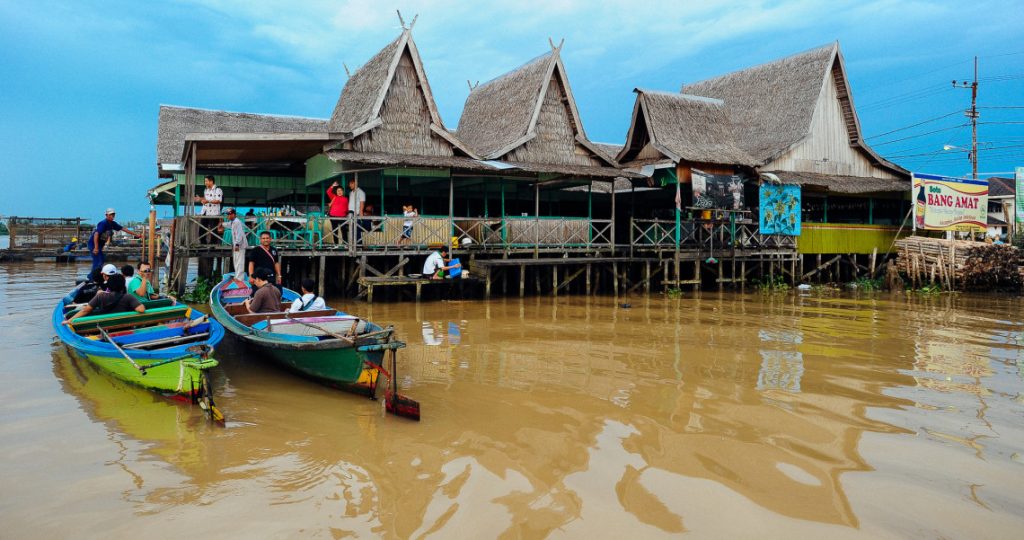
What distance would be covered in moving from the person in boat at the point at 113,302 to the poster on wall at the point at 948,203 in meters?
18.8

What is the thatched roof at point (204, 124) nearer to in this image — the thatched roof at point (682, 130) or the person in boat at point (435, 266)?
the person in boat at point (435, 266)

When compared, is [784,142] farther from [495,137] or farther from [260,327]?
[260,327]

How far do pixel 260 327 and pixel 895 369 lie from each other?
6.87 metres

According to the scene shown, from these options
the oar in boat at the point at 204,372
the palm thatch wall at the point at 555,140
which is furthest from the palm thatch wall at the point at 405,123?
the oar in boat at the point at 204,372

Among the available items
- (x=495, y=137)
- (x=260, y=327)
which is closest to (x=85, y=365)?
(x=260, y=327)

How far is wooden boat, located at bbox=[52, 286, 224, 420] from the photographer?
557 centimetres

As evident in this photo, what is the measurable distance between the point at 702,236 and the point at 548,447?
12519 mm

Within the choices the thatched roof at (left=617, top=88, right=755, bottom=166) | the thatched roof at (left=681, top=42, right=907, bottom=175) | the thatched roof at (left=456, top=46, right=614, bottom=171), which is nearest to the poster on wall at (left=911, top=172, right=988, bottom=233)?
the thatched roof at (left=681, top=42, right=907, bottom=175)

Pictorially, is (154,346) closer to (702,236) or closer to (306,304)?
(306,304)

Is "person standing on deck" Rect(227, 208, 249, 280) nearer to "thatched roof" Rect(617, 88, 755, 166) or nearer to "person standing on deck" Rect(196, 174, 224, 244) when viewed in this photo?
"person standing on deck" Rect(196, 174, 224, 244)

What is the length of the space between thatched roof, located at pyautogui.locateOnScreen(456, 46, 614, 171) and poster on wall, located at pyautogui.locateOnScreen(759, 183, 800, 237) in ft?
13.8

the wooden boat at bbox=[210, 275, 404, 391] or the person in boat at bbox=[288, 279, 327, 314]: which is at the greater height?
the person in boat at bbox=[288, 279, 327, 314]

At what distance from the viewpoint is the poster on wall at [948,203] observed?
60.4 feet

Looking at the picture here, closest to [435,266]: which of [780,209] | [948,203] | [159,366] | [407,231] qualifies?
[407,231]
